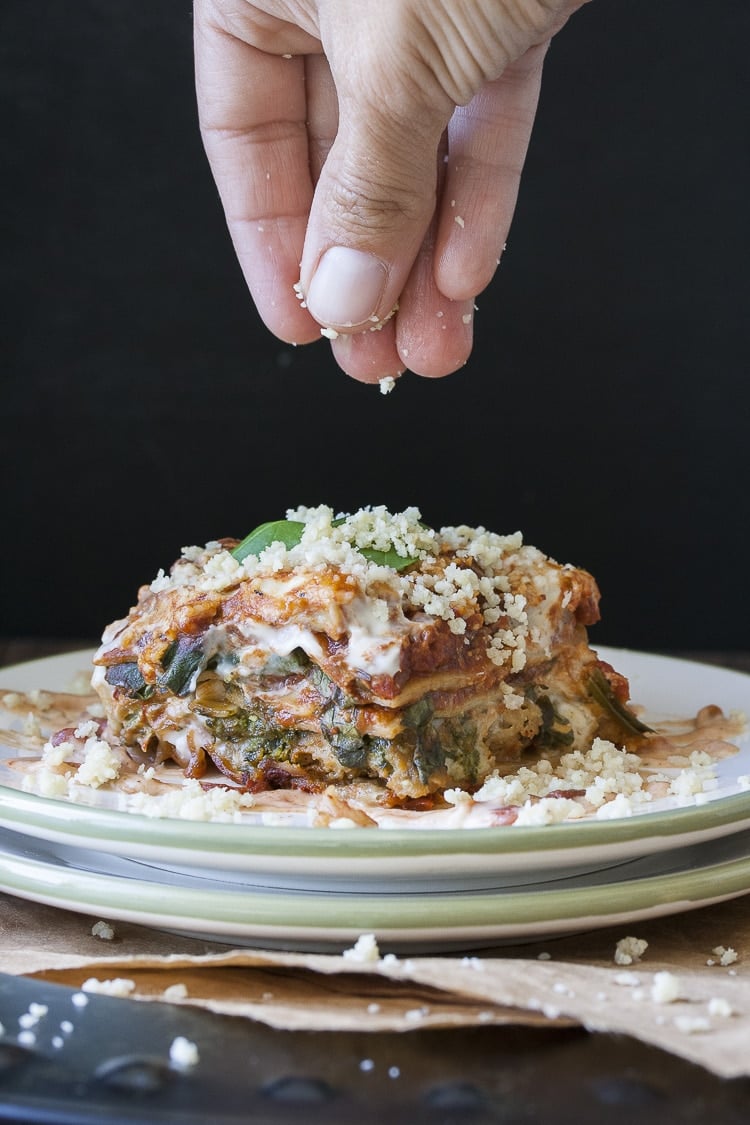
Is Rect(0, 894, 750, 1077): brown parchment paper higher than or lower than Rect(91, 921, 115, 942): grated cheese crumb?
higher

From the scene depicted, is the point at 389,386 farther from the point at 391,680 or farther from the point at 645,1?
the point at 645,1

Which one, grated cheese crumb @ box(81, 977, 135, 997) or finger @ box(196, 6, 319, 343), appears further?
finger @ box(196, 6, 319, 343)

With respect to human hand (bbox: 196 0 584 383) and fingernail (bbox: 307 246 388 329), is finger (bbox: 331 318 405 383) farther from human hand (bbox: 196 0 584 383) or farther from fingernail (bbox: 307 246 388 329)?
fingernail (bbox: 307 246 388 329)

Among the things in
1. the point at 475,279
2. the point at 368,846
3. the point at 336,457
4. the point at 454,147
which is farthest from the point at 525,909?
the point at 336,457

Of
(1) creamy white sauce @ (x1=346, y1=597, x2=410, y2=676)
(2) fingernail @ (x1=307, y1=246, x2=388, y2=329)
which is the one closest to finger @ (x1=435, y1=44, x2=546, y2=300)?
(2) fingernail @ (x1=307, y1=246, x2=388, y2=329)

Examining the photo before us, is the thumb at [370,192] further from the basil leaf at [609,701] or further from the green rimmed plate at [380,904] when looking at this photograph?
the green rimmed plate at [380,904]

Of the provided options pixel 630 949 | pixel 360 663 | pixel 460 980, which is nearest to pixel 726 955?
pixel 630 949

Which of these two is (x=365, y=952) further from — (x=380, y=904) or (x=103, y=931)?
(x=103, y=931)
